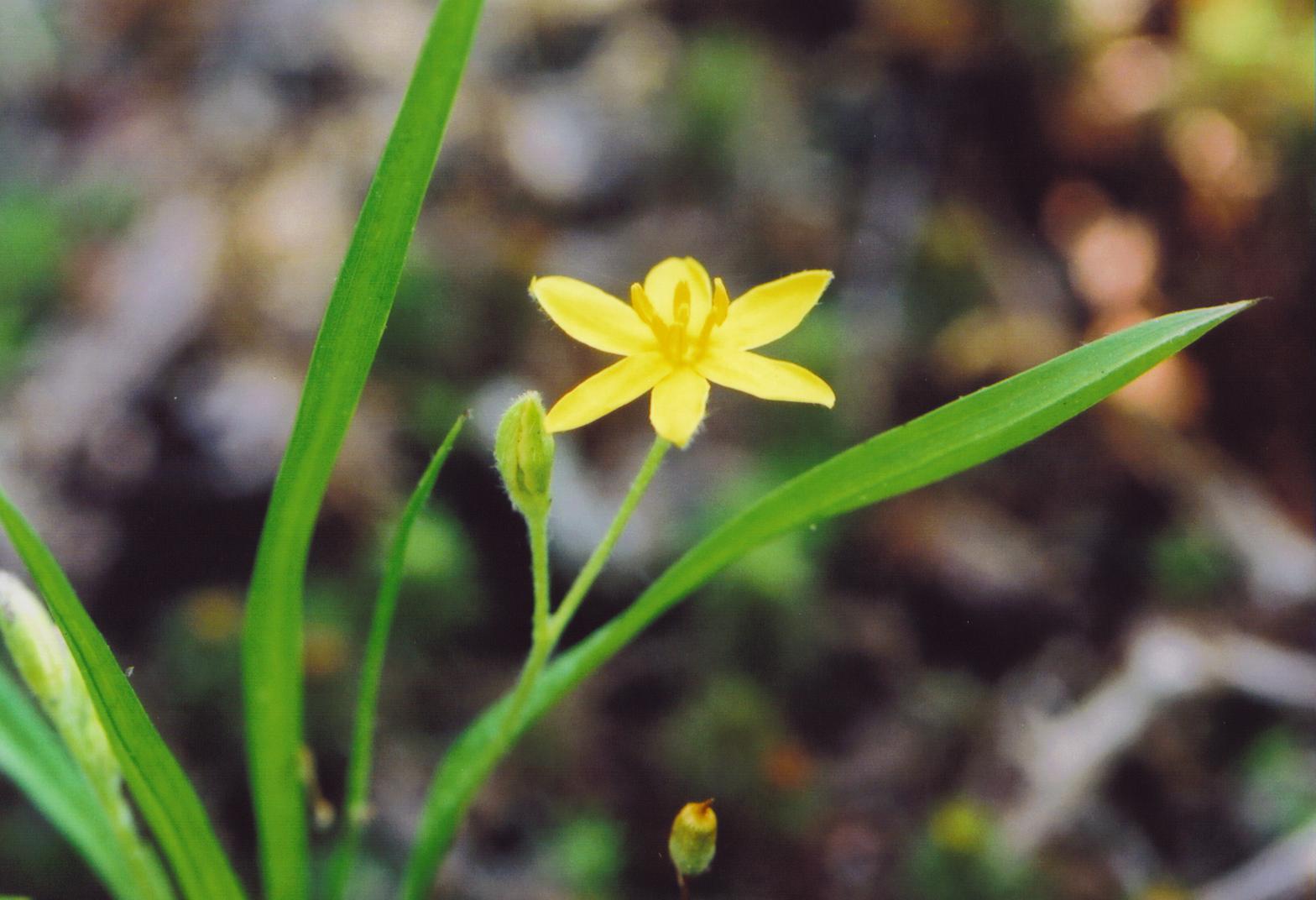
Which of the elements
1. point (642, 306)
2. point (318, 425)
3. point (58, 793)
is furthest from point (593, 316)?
point (58, 793)

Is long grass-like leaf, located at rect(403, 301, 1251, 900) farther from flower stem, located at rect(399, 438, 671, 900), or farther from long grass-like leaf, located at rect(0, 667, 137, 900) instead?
long grass-like leaf, located at rect(0, 667, 137, 900)

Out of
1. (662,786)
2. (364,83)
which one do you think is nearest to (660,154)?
(364,83)

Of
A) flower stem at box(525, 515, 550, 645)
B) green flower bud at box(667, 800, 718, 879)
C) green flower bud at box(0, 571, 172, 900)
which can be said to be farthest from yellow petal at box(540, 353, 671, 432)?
green flower bud at box(0, 571, 172, 900)

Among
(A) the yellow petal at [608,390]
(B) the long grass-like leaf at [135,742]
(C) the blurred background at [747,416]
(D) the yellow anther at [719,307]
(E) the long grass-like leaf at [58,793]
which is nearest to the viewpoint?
(B) the long grass-like leaf at [135,742]

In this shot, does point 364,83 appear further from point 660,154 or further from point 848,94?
point 848,94

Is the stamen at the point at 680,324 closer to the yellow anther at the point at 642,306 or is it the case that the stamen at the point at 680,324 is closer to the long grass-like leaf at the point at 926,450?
the yellow anther at the point at 642,306

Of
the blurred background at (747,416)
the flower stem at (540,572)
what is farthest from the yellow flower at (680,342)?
the blurred background at (747,416)

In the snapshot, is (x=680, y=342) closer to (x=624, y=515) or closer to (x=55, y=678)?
(x=624, y=515)

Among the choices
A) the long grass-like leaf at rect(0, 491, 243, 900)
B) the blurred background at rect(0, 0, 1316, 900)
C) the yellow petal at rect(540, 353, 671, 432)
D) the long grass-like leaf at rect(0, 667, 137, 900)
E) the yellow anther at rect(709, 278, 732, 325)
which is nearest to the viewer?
the long grass-like leaf at rect(0, 491, 243, 900)
